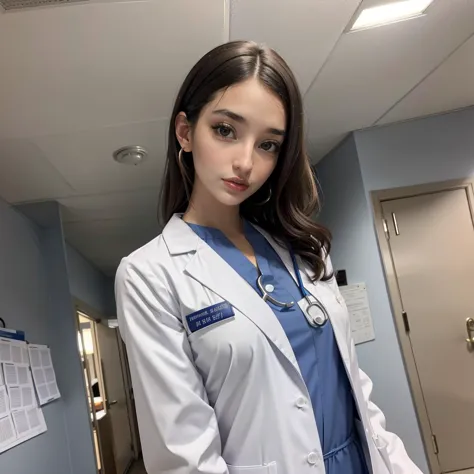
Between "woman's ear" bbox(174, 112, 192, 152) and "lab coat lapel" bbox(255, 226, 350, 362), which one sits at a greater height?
"woman's ear" bbox(174, 112, 192, 152)

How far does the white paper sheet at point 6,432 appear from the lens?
7.13 feet

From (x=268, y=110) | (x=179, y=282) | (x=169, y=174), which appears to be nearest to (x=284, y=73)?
(x=268, y=110)

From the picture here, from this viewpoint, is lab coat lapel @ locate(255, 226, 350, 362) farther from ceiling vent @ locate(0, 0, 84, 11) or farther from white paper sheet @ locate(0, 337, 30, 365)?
white paper sheet @ locate(0, 337, 30, 365)

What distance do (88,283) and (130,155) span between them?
2586mm

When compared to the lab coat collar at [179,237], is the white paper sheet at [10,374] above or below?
below

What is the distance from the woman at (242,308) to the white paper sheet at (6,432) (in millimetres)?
1676

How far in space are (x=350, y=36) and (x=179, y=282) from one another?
51.0 inches

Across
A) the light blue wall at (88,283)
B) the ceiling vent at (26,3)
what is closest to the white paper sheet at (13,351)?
Result: the light blue wall at (88,283)

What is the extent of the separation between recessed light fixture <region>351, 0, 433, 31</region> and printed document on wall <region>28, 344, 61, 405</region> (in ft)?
7.28

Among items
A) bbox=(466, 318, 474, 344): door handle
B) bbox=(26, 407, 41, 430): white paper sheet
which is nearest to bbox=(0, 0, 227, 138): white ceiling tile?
bbox=(26, 407, 41, 430): white paper sheet

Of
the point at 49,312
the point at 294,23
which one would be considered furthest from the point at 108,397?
the point at 294,23

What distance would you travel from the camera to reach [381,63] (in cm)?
199

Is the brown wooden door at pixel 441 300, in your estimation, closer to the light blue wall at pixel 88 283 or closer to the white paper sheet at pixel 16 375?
the white paper sheet at pixel 16 375

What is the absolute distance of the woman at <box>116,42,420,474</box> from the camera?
77cm
